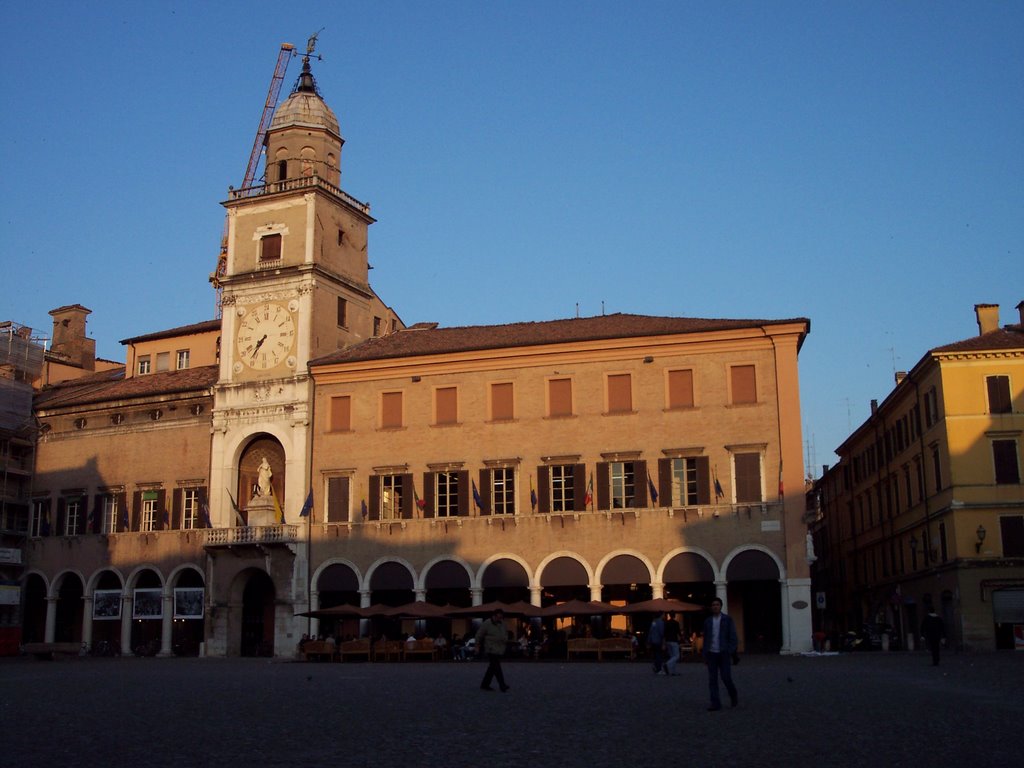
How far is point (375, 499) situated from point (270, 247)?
1278 centimetres

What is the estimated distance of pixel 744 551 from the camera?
39.8 m

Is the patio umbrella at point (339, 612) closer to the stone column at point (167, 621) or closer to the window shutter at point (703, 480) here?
the stone column at point (167, 621)

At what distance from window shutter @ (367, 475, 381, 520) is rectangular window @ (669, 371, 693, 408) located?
464 inches

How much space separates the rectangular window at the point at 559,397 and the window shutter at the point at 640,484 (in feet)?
11.1

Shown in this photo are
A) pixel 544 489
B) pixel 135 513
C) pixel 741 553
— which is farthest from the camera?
pixel 135 513

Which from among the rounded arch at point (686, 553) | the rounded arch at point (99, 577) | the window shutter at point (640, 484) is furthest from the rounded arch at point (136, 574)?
Answer: the rounded arch at point (686, 553)

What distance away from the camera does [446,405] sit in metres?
44.9

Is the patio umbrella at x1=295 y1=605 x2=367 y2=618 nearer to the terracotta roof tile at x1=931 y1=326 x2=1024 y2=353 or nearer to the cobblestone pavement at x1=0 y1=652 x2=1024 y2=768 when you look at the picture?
the cobblestone pavement at x1=0 y1=652 x2=1024 y2=768

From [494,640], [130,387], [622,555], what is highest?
[130,387]

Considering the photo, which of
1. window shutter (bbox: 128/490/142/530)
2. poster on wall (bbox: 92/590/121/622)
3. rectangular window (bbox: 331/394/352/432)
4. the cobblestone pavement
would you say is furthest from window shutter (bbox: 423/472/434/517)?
the cobblestone pavement

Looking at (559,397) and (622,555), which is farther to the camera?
(559,397)

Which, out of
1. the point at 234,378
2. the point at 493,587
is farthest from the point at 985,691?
the point at 234,378

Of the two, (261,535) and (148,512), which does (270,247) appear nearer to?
(148,512)

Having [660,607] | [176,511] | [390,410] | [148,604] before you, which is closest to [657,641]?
[660,607]
